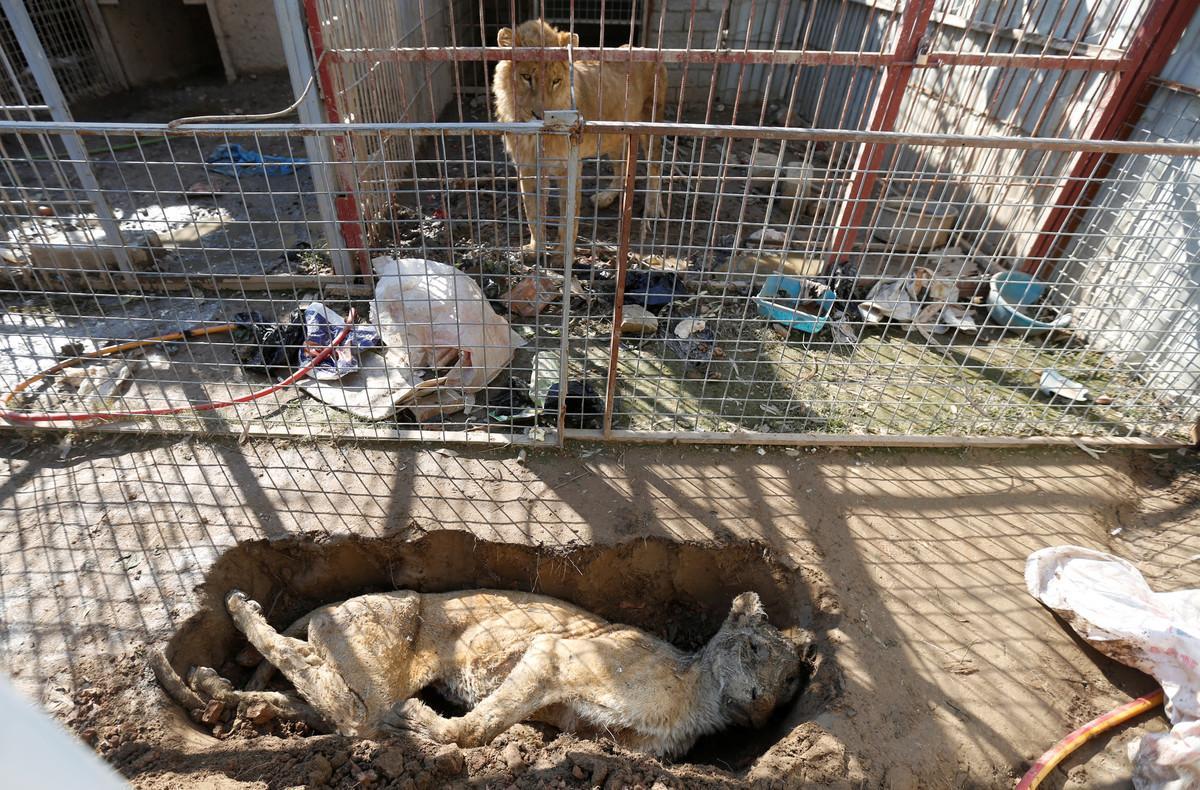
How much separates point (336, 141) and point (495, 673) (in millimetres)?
4521

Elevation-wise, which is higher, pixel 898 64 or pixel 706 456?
pixel 898 64

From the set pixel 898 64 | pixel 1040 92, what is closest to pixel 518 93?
pixel 898 64

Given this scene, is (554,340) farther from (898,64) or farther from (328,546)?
(898,64)

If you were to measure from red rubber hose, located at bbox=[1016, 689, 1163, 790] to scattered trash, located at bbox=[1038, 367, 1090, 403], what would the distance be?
2152 millimetres

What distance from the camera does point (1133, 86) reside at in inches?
205

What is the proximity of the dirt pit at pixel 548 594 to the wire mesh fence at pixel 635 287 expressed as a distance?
834 mm

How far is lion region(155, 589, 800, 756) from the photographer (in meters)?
2.94

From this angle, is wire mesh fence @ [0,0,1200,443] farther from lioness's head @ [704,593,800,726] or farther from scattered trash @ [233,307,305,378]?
lioness's head @ [704,593,800,726]

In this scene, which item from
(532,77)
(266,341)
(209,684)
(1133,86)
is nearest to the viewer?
(209,684)

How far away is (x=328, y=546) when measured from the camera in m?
3.47

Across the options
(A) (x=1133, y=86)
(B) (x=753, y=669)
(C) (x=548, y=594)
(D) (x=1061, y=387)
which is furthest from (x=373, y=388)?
(A) (x=1133, y=86)

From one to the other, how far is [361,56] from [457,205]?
223 centimetres

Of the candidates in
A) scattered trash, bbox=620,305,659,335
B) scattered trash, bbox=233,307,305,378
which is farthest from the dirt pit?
scattered trash, bbox=620,305,659,335

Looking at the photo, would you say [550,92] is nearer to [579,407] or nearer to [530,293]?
[530,293]
